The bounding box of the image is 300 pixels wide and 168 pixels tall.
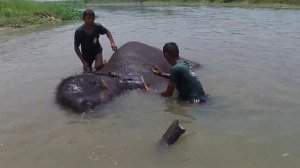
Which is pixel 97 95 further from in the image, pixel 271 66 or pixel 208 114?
pixel 271 66

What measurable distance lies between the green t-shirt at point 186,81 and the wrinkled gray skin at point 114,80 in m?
0.80

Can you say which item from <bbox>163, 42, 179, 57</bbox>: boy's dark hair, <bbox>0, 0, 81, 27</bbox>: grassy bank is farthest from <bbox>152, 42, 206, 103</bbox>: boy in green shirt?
<bbox>0, 0, 81, 27</bbox>: grassy bank

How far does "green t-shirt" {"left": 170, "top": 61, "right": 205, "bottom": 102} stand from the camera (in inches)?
233

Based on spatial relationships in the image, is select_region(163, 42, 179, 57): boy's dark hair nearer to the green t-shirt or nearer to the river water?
the green t-shirt

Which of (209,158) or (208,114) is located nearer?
(209,158)

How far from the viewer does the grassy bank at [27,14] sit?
20.3m

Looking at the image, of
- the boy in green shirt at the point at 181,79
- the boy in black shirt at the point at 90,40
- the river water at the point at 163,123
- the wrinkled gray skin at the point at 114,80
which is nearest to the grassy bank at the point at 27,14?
the river water at the point at 163,123

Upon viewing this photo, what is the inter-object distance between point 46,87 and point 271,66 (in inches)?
183

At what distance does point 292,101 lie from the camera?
635 centimetres

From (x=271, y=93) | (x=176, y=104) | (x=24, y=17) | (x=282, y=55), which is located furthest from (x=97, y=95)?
(x=24, y=17)

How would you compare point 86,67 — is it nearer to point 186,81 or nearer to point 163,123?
point 186,81

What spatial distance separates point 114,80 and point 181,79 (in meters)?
1.09

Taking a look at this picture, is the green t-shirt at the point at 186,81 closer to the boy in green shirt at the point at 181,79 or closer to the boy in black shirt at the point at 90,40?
the boy in green shirt at the point at 181,79

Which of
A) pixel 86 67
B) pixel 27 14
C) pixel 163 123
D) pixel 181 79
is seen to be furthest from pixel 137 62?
pixel 27 14
